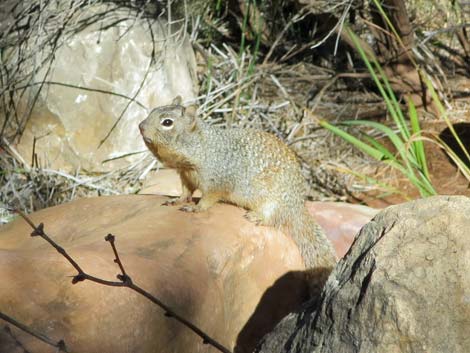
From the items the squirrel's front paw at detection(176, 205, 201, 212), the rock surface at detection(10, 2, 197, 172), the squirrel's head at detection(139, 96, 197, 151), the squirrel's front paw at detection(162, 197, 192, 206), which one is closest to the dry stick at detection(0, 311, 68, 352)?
the squirrel's front paw at detection(176, 205, 201, 212)

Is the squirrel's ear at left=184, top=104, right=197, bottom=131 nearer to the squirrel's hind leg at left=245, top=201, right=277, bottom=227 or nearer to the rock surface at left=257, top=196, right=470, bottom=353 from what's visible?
the squirrel's hind leg at left=245, top=201, right=277, bottom=227

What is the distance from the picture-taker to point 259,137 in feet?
15.0

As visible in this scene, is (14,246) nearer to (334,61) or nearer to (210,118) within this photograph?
(210,118)

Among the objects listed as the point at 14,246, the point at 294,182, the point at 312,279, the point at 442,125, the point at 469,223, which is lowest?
the point at 442,125

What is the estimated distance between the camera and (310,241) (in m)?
4.43

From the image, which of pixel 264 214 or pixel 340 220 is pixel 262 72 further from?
pixel 264 214

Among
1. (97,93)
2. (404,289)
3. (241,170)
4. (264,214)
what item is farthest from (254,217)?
(97,93)

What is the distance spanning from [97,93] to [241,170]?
2.48 m

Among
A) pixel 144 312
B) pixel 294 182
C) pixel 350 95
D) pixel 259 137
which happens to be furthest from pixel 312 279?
pixel 350 95

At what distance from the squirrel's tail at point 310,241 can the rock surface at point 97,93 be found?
2443mm

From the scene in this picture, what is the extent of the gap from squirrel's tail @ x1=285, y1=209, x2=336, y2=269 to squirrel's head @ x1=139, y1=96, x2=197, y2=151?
80cm

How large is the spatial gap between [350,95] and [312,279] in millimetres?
3711

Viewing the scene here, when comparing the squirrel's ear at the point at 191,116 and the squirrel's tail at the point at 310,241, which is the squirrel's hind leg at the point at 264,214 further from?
the squirrel's ear at the point at 191,116

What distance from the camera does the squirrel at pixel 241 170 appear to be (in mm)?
4371
